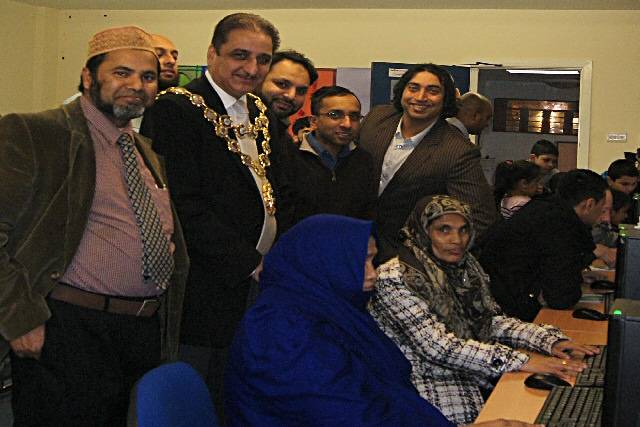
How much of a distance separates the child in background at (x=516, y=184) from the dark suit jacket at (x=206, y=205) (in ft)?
9.04

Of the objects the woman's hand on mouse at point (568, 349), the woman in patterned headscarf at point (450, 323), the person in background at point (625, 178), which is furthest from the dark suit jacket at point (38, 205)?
the person in background at point (625, 178)

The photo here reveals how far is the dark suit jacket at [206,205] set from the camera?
2596 millimetres

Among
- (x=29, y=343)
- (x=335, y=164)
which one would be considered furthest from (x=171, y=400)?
(x=335, y=164)

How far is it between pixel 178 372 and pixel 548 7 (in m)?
7.77

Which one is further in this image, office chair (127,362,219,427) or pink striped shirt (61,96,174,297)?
pink striped shirt (61,96,174,297)

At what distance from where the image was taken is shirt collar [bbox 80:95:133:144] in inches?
95.1

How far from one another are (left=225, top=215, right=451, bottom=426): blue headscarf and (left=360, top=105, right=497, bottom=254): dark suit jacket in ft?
4.40

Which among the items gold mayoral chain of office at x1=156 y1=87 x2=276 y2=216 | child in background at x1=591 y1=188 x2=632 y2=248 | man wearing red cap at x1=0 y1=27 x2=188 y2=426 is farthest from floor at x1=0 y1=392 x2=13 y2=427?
child in background at x1=591 y1=188 x2=632 y2=248

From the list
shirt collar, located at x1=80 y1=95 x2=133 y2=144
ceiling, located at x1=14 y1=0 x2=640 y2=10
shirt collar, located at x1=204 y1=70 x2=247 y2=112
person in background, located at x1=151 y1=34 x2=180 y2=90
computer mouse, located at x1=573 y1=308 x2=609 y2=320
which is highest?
ceiling, located at x1=14 y1=0 x2=640 y2=10

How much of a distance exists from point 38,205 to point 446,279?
1255 millimetres

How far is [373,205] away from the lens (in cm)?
332

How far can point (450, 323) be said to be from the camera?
8.86 feet

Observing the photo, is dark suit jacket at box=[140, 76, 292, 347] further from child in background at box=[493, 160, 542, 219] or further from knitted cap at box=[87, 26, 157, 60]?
child in background at box=[493, 160, 542, 219]

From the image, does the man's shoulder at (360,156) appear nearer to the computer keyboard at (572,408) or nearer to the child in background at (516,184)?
the computer keyboard at (572,408)
